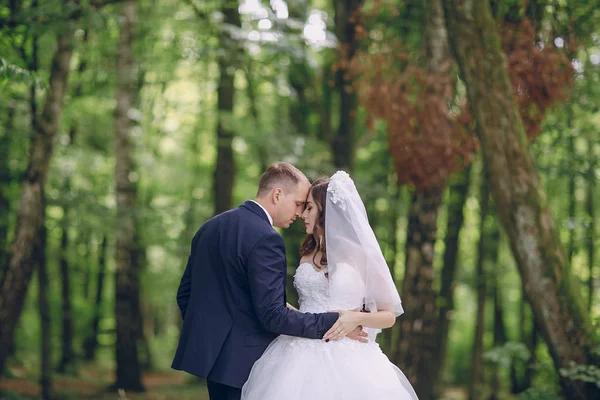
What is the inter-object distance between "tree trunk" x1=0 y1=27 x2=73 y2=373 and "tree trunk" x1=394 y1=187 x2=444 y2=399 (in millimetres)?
5027

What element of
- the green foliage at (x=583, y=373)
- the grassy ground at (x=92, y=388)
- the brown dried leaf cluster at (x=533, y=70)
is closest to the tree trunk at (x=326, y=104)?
the brown dried leaf cluster at (x=533, y=70)

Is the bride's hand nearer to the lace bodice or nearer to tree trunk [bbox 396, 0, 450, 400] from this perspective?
the lace bodice

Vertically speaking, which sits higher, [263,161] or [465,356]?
[263,161]

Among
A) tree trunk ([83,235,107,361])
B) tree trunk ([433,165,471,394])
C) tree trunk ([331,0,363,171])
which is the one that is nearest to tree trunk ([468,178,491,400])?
tree trunk ([433,165,471,394])

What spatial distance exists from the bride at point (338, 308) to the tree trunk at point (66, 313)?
12511mm

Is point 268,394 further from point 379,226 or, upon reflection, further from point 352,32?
point 379,226

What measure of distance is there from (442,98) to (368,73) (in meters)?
1.01

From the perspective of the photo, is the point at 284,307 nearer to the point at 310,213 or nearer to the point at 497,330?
the point at 310,213

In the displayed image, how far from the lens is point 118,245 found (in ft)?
38.1

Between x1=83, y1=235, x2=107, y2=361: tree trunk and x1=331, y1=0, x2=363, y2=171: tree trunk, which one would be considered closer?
x1=331, y1=0, x2=363, y2=171: tree trunk

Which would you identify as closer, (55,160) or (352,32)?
(352,32)

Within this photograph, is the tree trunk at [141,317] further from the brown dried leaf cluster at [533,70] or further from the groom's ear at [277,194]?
the groom's ear at [277,194]

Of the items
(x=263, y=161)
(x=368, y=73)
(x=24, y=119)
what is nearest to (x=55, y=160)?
(x=24, y=119)

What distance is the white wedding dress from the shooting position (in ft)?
14.0
